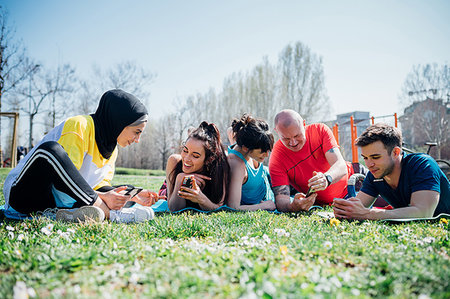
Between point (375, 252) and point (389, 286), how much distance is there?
0.45 meters

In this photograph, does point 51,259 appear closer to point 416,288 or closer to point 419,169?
point 416,288

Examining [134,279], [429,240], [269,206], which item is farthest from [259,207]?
[134,279]

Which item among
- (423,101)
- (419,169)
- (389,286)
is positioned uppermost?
(423,101)

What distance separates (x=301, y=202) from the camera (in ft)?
12.2

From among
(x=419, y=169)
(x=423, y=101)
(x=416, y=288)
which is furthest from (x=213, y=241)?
(x=423, y=101)

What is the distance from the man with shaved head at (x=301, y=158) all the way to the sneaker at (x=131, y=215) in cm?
181

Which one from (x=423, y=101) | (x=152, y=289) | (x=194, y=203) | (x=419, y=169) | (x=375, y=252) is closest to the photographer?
(x=152, y=289)

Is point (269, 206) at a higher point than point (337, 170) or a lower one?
lower

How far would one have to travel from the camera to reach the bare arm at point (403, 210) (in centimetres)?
281

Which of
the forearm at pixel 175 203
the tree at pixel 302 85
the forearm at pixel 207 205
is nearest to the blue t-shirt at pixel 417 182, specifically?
the forearm at pixel 207 205

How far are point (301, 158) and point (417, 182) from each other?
1.79 metres

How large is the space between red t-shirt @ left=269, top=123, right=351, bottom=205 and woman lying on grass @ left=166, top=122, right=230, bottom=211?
0.89 metres

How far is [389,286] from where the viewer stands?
55.4 inches

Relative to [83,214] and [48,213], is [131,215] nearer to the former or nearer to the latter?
[83,214]
